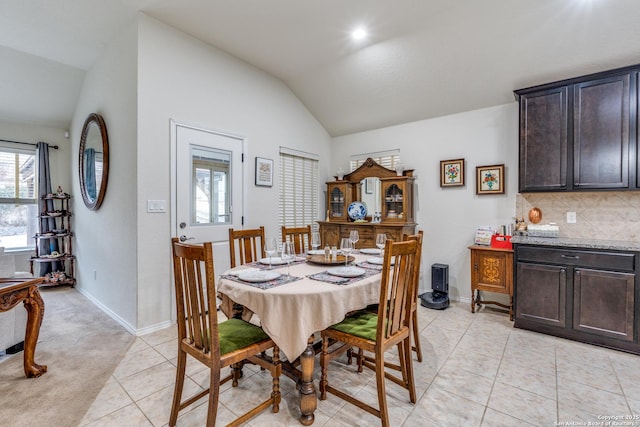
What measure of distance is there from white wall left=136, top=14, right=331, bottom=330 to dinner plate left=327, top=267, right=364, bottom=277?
6.22 feet

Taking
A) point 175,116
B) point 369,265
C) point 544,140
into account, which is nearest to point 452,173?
point 544,140

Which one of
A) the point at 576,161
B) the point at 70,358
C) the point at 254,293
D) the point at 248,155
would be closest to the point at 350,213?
the point at 248,155

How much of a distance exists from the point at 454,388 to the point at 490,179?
2.50 m

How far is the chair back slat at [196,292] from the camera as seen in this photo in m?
1.40

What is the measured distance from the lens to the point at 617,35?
2561 millimetres

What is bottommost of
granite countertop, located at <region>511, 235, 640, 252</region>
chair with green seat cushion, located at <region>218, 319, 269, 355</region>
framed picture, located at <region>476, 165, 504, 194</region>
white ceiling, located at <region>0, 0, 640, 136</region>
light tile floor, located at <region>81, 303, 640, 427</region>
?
light tile floor, located at <region>81, 303, 640, 427</region>

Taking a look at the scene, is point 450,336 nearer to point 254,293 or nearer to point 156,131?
point 254,293

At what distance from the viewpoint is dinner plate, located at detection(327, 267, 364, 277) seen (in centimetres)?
191

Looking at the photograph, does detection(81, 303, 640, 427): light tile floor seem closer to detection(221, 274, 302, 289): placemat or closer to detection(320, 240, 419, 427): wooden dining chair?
detection(320, 240, 419, 427): wooden dining chair

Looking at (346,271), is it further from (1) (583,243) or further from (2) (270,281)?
(1) (583,243)

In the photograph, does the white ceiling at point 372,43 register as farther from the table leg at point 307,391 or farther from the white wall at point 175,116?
the table leg at point 307,391

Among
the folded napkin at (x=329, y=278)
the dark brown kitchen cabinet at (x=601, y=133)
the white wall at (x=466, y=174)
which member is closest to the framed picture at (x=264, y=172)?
the white wall at (x=466, y=174)

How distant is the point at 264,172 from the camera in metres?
3.96

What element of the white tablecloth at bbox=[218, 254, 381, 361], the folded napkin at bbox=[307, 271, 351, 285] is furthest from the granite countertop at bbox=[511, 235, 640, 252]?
the white tablecloth at bbox=[218, 254, 381, 361]
